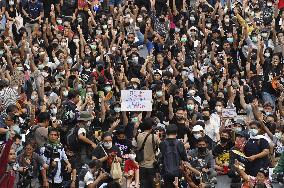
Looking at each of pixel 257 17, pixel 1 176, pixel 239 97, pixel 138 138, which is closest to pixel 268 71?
pixel 239 97

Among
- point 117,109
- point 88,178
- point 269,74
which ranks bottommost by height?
point 88,178

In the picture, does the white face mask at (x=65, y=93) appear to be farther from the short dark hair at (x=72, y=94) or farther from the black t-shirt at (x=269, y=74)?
the black t-shirt at (x=269, y=74)

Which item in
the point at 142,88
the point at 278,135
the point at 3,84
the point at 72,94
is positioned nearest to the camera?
the point at 278,135

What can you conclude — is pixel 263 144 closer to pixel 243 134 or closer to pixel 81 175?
pixel 243 134

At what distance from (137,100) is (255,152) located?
2.80m

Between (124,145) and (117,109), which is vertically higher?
(117,109)

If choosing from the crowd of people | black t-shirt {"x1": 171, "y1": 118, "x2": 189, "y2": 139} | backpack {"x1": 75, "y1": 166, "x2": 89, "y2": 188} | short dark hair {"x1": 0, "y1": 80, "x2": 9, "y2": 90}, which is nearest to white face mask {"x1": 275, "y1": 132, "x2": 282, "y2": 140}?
the crowd of people

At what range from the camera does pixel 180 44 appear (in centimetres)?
2036

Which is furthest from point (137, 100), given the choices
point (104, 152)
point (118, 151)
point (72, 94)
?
point (104, 152)

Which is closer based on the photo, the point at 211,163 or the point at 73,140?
the point at 211,163

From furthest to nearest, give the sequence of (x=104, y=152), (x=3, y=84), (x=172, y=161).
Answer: (x=3, y=84)
(x=104, y=152)
(x=172, y=161)

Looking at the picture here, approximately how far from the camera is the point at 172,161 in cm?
1273

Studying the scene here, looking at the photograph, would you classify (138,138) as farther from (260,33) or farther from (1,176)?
(260,33)

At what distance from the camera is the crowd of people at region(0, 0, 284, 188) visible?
1329 cm
